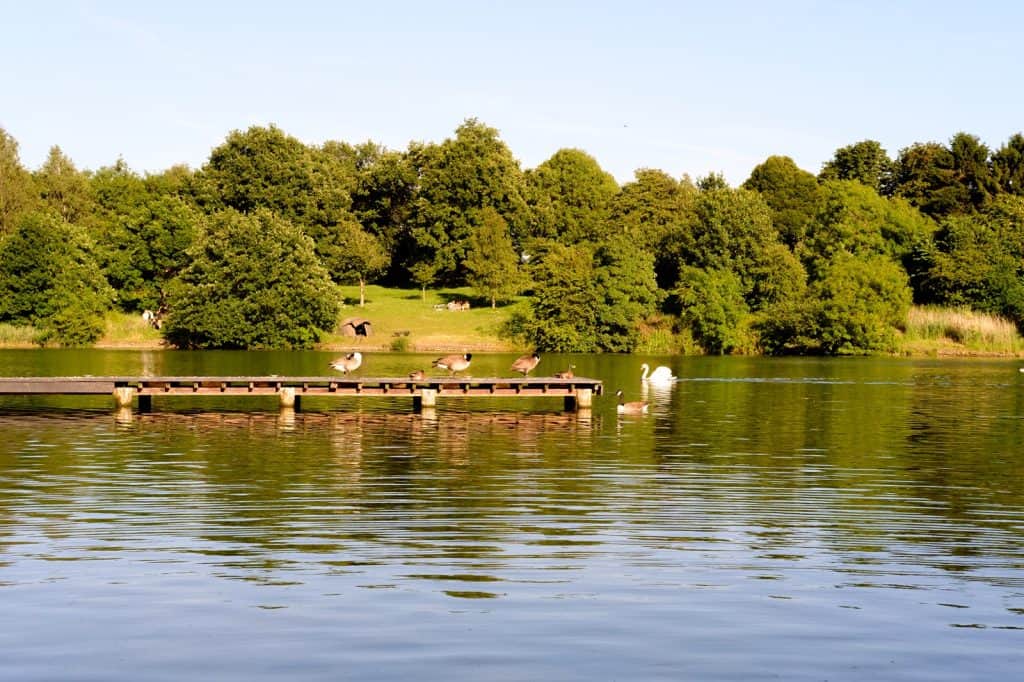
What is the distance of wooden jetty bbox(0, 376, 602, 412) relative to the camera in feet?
143

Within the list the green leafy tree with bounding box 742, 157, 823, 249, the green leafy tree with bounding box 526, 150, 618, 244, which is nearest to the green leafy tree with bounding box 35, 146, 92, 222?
the green leafy tree with bounding box 526, 150, 618, 244

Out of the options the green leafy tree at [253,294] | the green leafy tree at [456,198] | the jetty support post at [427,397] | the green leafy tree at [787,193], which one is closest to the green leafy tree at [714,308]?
the green leafy tree at [787,193]

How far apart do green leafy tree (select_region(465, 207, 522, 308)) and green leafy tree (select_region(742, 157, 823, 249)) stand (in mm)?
26556

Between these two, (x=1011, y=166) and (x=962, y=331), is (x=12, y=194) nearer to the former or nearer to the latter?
(x=962, y=331)

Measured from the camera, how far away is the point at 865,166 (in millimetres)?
128000

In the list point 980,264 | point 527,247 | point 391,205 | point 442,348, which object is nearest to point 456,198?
point 527,247

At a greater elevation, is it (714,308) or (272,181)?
(272,181)

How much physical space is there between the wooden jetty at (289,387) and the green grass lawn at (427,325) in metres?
53.0

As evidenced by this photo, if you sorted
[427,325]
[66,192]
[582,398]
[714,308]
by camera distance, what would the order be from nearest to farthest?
[582,398] < [714,308] < [427,325] < [66,192]

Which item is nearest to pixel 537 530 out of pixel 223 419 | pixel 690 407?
pixel 223 419

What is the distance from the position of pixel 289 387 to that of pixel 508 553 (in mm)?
28489

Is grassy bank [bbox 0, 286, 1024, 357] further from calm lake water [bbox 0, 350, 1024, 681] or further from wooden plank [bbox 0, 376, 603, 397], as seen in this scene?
calm lake water [bbox 0, 350, 1024, 681]

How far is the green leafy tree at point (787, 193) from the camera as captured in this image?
123 metres

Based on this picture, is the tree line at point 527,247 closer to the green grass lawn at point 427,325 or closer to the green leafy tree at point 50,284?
the green leafy tree at point 50,284
